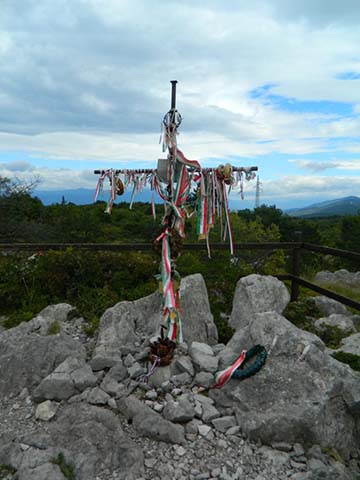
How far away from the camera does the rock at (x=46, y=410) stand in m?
3.76

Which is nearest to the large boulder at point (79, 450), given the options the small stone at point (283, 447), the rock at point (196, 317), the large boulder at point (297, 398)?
the large boulder at point (297, 398)

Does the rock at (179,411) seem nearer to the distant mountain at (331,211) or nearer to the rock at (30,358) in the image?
the rock at (30,358)

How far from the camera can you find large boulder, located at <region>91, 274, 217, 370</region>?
5055 mm

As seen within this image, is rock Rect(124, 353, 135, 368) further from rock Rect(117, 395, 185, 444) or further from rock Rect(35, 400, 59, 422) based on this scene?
rock Rect(35, 400, 59, 422)

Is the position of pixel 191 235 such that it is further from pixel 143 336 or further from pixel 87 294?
pixel 143 336

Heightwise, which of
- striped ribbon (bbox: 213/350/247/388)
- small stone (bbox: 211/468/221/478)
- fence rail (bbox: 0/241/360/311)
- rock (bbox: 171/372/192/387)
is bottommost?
small stone (bbox: 211/468/221/478)

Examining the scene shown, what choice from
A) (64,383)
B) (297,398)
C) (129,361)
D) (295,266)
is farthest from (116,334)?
(295,266)

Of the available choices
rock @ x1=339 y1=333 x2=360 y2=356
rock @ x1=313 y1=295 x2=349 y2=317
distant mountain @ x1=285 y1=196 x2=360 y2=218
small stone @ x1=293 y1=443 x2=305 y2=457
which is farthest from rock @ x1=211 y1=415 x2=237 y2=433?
distant mountain @ x1=285 y1=196 x2=360 y2=218

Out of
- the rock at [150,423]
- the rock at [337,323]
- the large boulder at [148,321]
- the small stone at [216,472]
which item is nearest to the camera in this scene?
the small stone at [216,472]

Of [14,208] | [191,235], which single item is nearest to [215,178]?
[191,235]

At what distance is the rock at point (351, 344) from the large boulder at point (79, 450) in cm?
312

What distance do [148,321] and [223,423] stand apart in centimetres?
226

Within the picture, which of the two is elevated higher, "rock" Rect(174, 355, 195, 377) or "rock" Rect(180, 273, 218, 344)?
"rock" Rect(180, 273, 218, 344)

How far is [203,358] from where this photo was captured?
14.8ft
